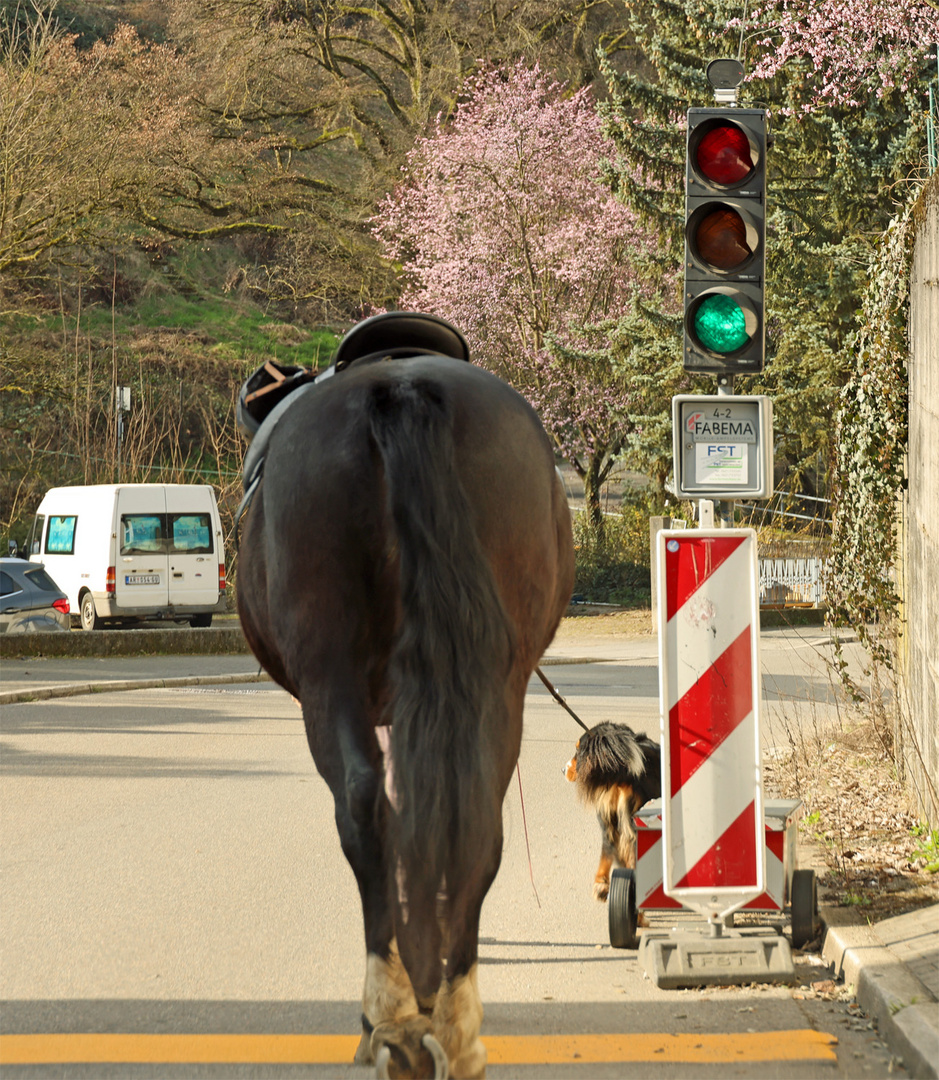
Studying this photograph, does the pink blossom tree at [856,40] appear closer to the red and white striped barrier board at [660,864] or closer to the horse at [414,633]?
the red and white striped barrier board at [660,864]

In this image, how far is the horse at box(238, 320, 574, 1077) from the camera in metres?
3.33

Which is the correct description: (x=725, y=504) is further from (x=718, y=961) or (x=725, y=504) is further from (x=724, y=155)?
(x=718, y=961)

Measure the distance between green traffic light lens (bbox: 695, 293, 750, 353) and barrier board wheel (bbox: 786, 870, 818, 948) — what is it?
7.15ft

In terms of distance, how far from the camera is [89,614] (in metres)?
23.9

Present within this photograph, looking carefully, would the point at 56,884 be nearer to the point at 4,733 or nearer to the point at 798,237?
the point at 4,733

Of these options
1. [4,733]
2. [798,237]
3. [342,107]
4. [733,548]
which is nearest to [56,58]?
[342,107]

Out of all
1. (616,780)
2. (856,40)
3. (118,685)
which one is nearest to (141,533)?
(118,685)

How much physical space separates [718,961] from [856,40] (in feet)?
60.5

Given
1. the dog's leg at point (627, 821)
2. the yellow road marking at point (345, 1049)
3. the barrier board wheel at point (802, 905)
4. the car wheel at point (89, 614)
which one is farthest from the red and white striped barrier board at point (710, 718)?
the car wheel at point (89, 614)

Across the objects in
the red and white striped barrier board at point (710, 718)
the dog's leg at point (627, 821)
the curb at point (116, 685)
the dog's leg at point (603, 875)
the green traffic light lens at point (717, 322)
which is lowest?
the curb at point (116, 685)

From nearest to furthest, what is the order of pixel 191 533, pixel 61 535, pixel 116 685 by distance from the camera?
pixel 116 685 < pixel 191 533 < pixel 61 535

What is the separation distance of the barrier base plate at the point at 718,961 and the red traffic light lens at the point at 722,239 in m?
2.71

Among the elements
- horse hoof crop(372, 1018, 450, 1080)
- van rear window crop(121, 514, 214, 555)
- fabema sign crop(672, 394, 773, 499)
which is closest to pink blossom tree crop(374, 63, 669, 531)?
van rear window crop(121, 514, 214, 555)

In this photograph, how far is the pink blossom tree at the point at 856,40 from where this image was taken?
17.8 m
